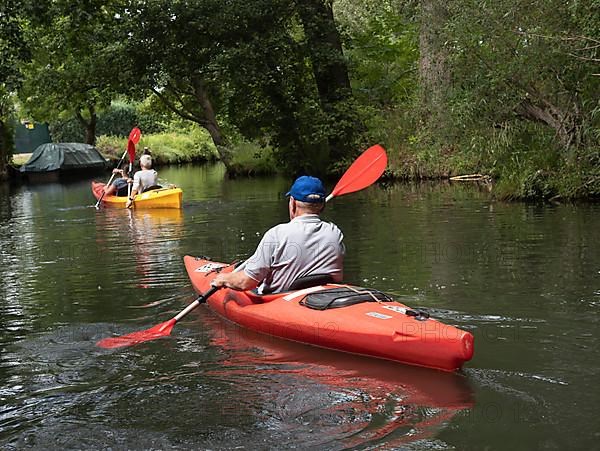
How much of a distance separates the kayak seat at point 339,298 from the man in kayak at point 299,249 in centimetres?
31

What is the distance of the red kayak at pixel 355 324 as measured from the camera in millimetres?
A: 4770

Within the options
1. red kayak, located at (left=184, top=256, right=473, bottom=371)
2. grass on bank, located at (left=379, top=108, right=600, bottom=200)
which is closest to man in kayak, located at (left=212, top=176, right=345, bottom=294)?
red kayak, located at (left=184, top=256, right=473, bottom=371)

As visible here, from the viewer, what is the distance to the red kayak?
4770mm

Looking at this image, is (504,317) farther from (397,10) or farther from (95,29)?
(95,29)

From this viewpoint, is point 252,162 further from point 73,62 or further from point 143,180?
point 143,180

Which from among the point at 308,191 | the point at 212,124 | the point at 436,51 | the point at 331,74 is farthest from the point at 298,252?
the point at 212,124

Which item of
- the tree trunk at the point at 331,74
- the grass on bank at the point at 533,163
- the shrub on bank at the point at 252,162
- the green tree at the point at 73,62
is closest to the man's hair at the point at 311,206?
the grass on bank at the point at 533,163

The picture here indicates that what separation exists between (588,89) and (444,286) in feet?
17.9

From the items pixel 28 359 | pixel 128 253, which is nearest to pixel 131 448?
pixel 28 359

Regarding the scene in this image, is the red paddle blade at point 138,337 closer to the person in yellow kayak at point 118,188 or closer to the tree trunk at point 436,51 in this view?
the tree trunk at point 436,51

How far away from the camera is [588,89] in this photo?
11.4 meters

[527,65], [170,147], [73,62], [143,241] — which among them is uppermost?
[73,62]

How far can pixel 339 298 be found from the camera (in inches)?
212

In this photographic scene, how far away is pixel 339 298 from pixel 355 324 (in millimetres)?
281
